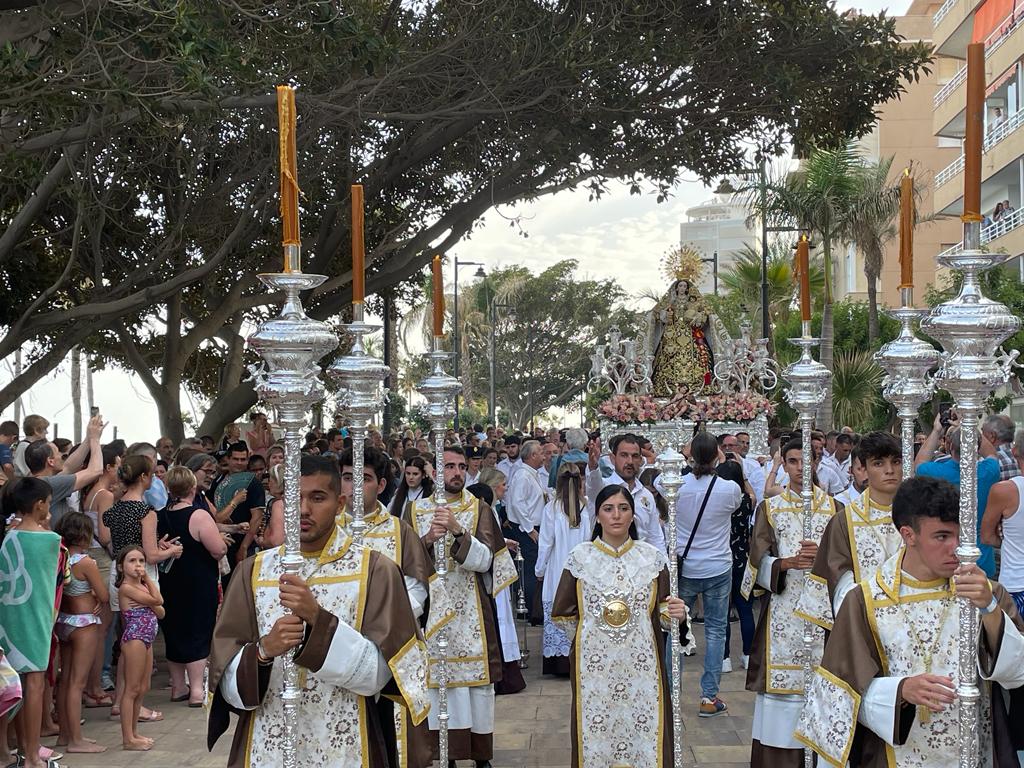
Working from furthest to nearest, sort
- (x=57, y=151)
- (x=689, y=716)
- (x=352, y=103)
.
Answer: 1. (x=57, y=151)
2. (x=352, y=103)
3. (x=689, y=716)

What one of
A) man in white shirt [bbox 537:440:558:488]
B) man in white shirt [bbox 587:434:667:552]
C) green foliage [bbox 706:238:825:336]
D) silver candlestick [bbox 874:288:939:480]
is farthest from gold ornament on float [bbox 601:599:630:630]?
green foliage [bbox 706:238:825:336]

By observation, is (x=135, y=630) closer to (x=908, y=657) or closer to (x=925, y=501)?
(x=908, y=657)

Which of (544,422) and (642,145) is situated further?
(544,422)

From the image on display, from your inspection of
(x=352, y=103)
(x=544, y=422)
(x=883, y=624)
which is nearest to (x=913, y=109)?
(x=544, y=422)

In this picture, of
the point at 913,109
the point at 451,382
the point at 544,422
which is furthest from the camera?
the point at 544,422

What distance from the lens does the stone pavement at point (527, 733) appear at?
26.2 ft

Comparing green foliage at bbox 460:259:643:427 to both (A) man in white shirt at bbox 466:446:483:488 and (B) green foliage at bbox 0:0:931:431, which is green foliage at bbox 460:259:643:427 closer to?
(B) green foliage at bbox 0:0:931:431

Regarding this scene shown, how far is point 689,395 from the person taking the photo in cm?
2538

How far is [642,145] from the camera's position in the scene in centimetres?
1722

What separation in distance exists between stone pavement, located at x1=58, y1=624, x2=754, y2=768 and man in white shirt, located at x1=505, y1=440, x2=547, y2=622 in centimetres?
224

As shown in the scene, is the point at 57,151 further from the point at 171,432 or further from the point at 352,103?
the point at 171,432

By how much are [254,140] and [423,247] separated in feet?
11.0

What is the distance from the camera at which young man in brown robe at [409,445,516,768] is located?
303 inches

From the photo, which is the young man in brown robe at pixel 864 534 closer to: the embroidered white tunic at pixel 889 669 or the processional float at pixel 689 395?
the embroidered white tunic at pixel 889 669
